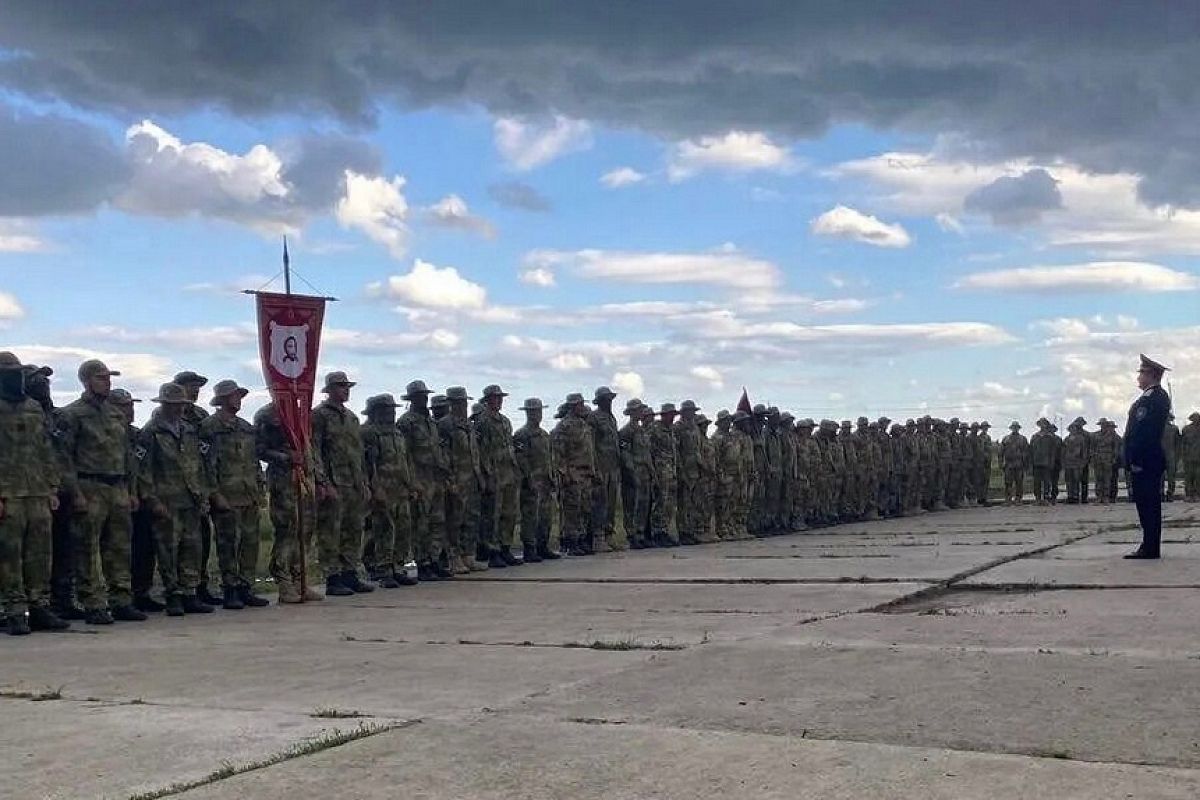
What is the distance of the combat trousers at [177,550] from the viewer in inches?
456

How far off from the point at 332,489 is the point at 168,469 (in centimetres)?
163

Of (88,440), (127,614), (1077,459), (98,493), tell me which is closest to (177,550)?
(127,614)

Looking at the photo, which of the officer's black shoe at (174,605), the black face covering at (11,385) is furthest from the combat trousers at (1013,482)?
the black face covering at (11,385)

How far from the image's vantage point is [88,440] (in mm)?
10906

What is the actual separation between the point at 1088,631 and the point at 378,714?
13.5 feet

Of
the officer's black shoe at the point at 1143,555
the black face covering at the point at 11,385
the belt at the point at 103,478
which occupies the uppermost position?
the black face covering at the point at 11,385

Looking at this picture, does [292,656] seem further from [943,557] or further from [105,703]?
[943,557]

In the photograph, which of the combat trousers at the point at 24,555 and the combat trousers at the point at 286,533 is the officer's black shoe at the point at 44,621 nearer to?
the combat trousers at the point at 24,555

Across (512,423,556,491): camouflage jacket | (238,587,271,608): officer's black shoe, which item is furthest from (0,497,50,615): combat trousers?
(512,423,556,491): camouflage jacket

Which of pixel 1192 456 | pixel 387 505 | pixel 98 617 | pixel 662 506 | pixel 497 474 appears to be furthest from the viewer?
pixel 1192 456

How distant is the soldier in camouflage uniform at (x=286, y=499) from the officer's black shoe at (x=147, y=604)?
1002mm

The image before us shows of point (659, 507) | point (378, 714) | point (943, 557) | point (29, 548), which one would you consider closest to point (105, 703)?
point (378, 714)

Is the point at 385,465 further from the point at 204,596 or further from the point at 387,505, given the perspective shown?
the point at 204,596

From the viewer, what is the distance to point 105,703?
6.64 m
